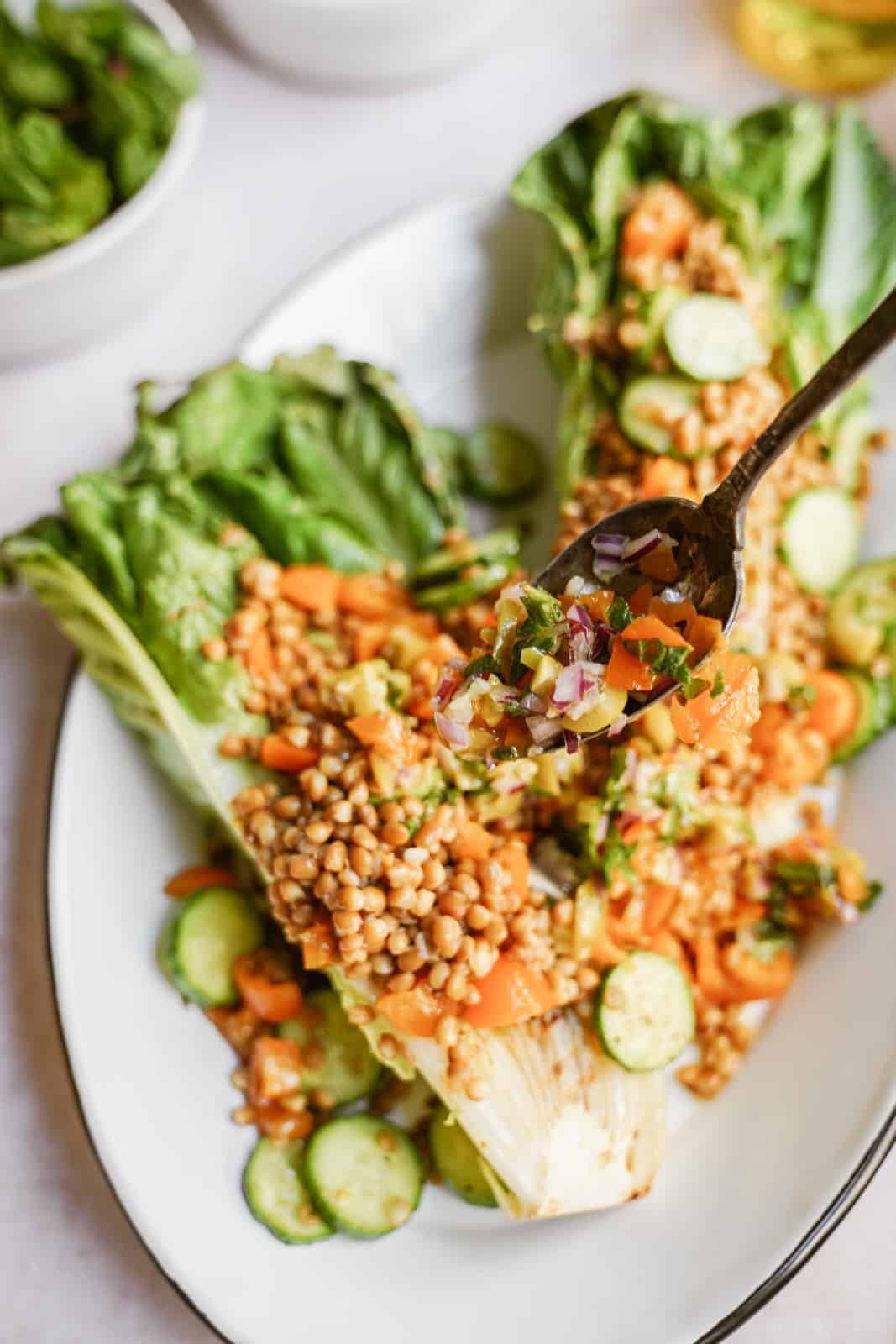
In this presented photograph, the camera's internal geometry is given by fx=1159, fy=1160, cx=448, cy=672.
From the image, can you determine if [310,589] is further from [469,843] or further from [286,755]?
[469,843]

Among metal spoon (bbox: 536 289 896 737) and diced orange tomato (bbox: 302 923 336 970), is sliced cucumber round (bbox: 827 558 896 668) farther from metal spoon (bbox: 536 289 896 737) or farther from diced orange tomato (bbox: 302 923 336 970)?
diced orange tomato (bbox: 302 923 336 970)

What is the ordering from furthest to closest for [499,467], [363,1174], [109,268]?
[499,467] → [109,268] → [363,1174]

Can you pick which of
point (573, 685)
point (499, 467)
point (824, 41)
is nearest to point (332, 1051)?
point (573, 685)

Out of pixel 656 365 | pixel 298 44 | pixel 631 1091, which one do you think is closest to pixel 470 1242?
pixel 631 1091

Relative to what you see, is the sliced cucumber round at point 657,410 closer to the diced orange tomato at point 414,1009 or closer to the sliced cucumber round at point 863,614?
the sliced cucumber round at point 863,614

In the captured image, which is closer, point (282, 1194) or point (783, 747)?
point (282, 1194)
